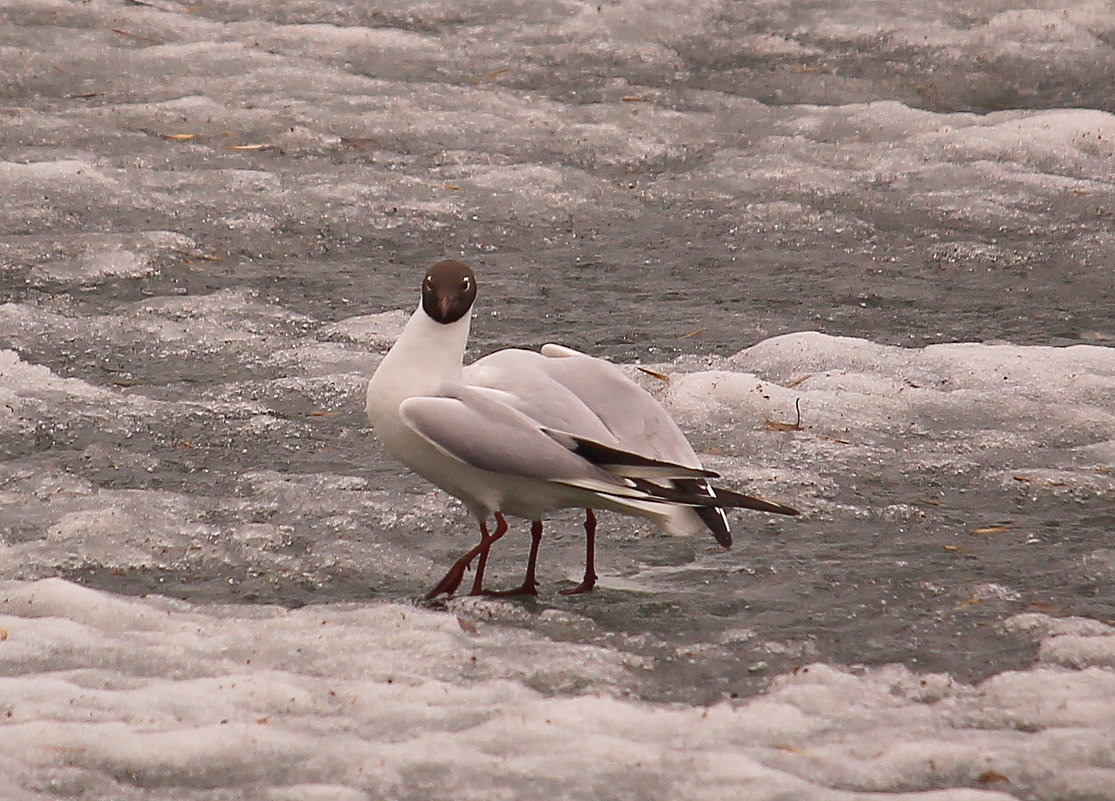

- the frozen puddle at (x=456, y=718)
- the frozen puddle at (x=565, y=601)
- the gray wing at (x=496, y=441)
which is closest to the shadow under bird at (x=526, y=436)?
the gray wing at (x=496, y=441)

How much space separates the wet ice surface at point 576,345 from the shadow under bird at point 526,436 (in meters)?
0.24

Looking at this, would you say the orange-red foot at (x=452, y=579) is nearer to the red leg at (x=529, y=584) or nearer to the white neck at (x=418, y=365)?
the red leg at (x=529, y=584)

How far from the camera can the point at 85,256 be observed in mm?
6328

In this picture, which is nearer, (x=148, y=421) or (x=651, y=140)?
(x=148, y=421)

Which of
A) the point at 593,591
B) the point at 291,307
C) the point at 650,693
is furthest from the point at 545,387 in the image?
the point at 291,307

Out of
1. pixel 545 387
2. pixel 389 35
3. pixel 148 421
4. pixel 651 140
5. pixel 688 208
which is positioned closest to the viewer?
pixel 545 387

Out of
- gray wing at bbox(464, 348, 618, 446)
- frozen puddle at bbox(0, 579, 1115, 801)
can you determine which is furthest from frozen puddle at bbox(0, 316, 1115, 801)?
gray wing at bbox(464, 348, 618, 446)

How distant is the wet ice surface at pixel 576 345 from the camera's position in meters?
3.24

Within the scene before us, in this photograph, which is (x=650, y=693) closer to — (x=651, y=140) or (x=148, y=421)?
(x=148, y=421)

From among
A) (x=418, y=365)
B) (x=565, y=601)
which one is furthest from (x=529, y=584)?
(x=418, y=365)

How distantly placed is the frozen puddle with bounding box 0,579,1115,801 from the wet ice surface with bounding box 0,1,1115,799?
11 millimetres

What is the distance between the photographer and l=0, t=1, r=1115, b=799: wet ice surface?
324 centimetres

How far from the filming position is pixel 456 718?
327 cm

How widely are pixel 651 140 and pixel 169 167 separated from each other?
92.0 inches
